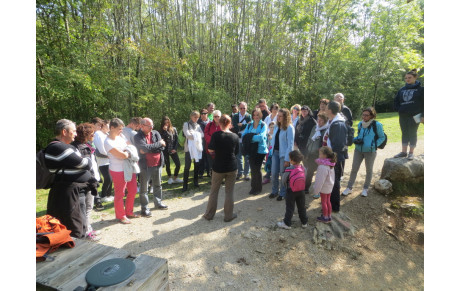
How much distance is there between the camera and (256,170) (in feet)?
17.0

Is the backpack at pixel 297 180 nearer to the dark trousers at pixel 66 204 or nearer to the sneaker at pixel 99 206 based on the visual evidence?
the dark trousers at pixel 66 204

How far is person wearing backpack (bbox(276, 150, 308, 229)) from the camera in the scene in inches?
146

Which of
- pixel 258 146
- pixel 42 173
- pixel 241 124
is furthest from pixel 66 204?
pixel 241 124

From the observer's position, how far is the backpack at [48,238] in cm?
194

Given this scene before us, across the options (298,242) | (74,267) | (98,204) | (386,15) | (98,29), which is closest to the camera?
(74,267)

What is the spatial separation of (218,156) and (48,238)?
249cm

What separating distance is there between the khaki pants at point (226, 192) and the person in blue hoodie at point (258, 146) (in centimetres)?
105

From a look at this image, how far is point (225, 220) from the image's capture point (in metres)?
4.29

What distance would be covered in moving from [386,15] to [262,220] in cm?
1185

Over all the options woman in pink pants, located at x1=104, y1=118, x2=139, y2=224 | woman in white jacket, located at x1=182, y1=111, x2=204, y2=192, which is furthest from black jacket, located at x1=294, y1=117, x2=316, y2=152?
woman in pink pants, located at x1=104, y1=118, x2=139, y2=224

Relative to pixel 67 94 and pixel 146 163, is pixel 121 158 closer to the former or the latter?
pixel 146 163

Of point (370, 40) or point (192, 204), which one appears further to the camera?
point (370, 40)

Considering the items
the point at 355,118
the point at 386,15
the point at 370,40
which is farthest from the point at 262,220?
the point at 355,118

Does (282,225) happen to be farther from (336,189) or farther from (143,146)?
(143,146)
